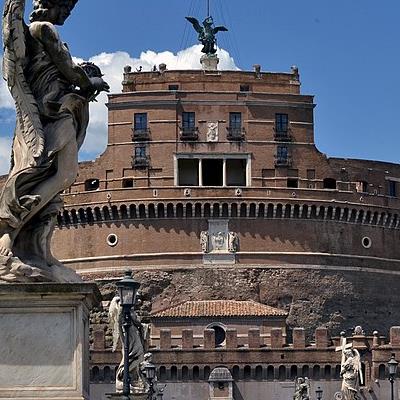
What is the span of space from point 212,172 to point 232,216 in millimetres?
3865

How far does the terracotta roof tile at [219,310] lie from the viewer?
279 ft

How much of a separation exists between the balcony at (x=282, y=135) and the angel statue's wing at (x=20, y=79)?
83759 millimetres

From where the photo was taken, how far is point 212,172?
3629 inches

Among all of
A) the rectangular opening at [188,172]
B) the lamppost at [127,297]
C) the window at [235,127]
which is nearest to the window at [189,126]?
the rectangular opening at [188,172]

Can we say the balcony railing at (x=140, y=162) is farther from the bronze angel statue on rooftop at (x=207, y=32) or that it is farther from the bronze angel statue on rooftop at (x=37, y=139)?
the bronze angel statue on rooftop at (x=37, y=139)

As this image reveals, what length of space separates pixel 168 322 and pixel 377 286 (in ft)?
48.5

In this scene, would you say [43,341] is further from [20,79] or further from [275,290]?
[275,290]

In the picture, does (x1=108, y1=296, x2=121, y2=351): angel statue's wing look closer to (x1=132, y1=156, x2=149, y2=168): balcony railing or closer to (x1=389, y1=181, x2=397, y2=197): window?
(x1=132, y1=156, x2=149, y2=168): balcony railing

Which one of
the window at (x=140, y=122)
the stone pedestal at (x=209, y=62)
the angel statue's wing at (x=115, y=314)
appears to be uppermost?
the stone pedestal at (x=209, y=62)

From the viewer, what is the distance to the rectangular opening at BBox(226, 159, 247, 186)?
301 ft

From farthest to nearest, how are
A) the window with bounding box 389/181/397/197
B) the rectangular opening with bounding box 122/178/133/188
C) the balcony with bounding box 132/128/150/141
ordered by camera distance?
the window with bounding box 389/181/397/197 < the rectangular opening with bounding box 122/178/133/188 < the balcony with bounding box 132/128/150/141

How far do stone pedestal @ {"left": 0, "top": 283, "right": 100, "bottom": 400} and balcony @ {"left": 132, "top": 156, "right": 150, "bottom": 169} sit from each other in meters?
83.4

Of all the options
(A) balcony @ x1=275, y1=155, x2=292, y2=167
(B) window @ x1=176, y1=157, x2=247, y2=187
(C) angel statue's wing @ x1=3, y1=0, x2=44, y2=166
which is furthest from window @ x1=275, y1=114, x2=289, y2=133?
(C) angel statue's wing @ x1=3, y1=0, x2=44, y2=166

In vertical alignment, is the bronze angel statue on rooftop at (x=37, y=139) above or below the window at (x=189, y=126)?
below
